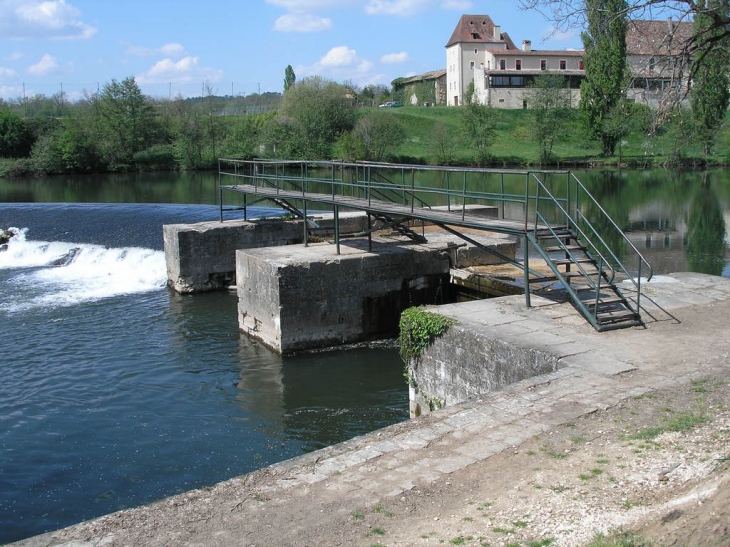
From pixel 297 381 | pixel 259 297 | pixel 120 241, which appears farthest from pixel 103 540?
pixel 120 241

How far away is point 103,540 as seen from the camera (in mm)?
6262

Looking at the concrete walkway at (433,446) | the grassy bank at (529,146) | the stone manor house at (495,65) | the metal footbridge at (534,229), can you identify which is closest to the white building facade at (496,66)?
the stone manor house at (495,65)

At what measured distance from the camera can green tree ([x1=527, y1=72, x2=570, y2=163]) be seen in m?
72.5

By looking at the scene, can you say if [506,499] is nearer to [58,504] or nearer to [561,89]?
[58,504]

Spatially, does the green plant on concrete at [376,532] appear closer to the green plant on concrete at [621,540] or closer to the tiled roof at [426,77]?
the green plant on concrete at [621,540]

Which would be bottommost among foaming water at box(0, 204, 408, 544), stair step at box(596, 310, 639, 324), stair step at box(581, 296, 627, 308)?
foaming water at box(0, 204, 408, 544)

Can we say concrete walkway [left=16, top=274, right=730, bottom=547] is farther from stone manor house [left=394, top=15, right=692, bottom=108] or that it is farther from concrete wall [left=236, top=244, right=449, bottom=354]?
stone manor house [left=394, top=15, right=692, bottom=108]

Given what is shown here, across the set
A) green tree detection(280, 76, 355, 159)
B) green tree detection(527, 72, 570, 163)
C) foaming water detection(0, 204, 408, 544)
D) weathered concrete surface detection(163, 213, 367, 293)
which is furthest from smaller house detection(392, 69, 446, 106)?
foaming water detection(0, 204, 408, 544)

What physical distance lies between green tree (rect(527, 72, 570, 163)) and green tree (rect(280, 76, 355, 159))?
727 inches

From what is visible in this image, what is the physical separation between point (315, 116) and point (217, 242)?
48455mm

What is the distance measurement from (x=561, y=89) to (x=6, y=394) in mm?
76600

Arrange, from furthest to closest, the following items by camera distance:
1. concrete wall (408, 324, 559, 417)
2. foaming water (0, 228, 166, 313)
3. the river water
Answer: foaming water (0, 228, 166, 313) → the river water → concrete wall (408, 324, 559, 417)

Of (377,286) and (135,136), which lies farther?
(135,136)

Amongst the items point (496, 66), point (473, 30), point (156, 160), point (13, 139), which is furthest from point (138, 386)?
point (473, 30)
